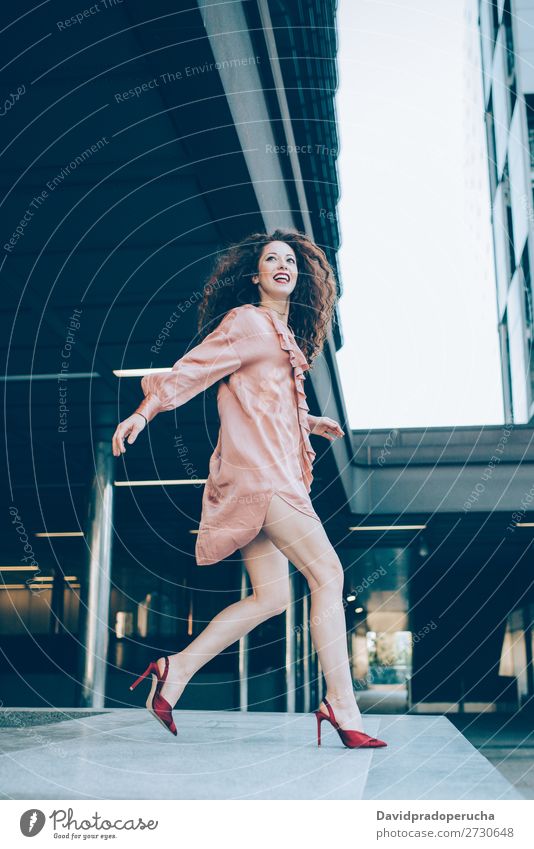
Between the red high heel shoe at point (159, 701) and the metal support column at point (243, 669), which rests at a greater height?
the red high heel shoe at point (159, 701)

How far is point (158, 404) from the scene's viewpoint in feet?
9.81

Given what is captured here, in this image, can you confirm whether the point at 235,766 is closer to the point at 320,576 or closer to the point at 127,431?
the point at 320,576

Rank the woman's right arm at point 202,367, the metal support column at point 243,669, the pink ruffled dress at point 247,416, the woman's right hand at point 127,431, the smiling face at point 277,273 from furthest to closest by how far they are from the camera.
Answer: the metal support column at point 243,669 → the smiling face at point 277,273 → the pink ruffled dress at point 247,416 → the woman's right arm at point 202,367 → the woman's right hand at point 127,431

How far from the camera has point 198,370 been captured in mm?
3113

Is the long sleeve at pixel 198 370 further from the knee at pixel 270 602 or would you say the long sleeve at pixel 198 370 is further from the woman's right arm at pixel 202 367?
the knee at pixel 270 602

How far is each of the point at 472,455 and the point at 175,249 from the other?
8468mm

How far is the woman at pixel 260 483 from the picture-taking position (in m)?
3.09

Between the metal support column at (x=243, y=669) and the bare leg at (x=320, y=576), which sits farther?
the metal support column at (x=243, y=669)

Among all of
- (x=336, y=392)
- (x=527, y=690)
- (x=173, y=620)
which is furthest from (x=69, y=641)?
(x=527, y=690)

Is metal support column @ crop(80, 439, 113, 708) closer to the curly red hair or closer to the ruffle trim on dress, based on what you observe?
the curly red hair

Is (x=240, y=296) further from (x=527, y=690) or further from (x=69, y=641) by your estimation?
(x=527, y=690)

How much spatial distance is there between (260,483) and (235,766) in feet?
3.08

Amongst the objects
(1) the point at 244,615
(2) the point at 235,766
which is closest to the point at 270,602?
(1) the point at 244,615

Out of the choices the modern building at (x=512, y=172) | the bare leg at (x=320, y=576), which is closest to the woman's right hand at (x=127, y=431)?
the bare leg at (x=320, y=576)
